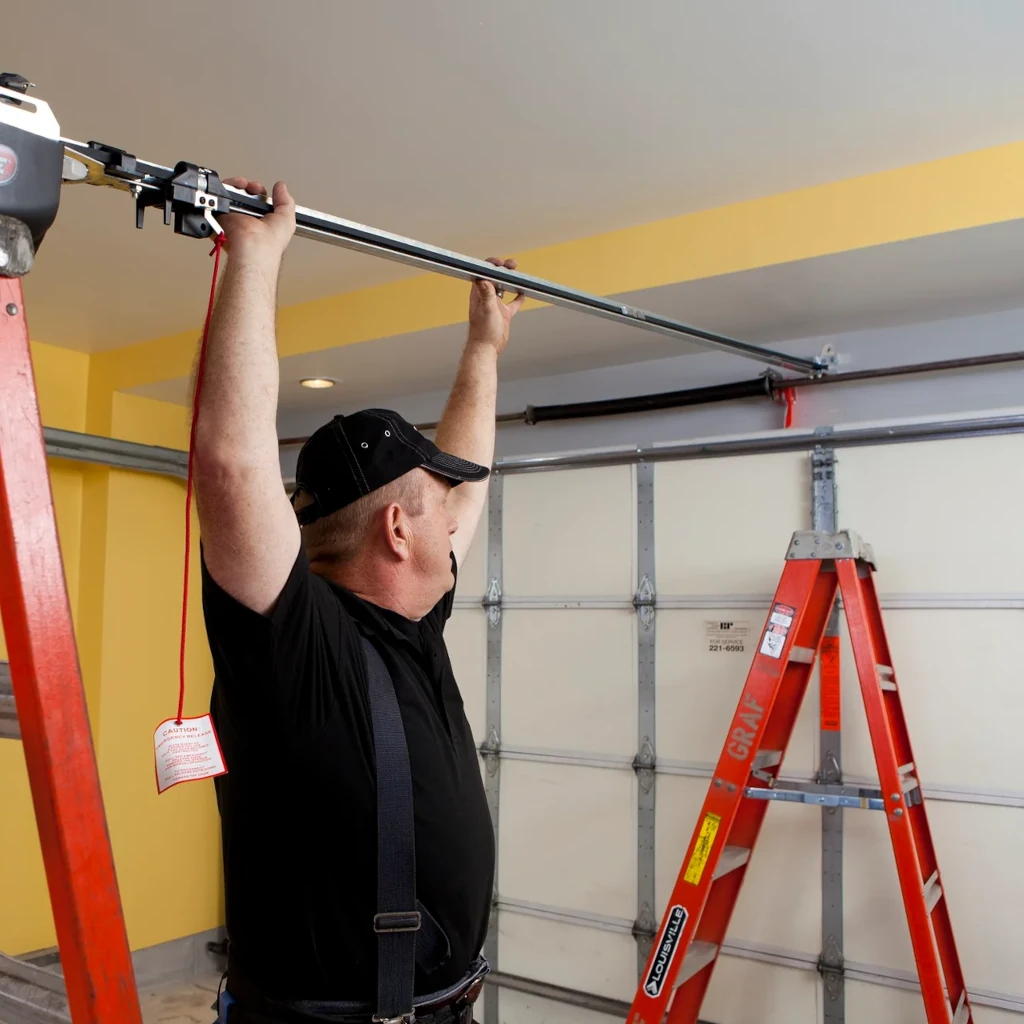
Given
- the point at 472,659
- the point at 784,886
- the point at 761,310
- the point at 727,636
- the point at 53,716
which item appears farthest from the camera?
the point at 472,659

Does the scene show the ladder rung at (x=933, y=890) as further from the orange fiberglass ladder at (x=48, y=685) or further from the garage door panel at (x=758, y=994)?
the orange fiberglass ladder at (x=48, y=685)

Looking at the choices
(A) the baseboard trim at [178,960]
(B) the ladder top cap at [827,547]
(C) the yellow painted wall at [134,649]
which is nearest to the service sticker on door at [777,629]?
(B) the ladder top cap at [827,547]

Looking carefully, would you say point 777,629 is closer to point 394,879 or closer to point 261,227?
point 394,879

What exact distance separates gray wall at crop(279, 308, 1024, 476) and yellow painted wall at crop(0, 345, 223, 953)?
4.84 feet

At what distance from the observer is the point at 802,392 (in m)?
3.77

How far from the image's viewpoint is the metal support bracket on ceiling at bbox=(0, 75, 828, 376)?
99cm

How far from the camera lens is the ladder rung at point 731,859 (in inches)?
121

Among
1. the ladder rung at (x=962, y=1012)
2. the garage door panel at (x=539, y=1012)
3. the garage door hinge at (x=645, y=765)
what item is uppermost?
the garage door hinge at (x=645, y=765)

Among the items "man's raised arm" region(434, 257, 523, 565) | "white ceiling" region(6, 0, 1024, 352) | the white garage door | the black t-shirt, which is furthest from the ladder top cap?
the black t-shirt

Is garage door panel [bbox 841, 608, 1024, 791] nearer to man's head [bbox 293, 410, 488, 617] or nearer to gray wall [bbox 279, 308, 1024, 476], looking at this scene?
gray wall [bbox 279, 308, 1024, 476]

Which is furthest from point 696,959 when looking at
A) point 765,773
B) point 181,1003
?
point 181,1003

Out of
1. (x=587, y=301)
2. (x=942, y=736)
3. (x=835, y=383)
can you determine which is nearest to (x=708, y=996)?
(x=942, y=736)

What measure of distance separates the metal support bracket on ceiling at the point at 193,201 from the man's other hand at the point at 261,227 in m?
Answer: 0.02

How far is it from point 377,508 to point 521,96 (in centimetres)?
136
